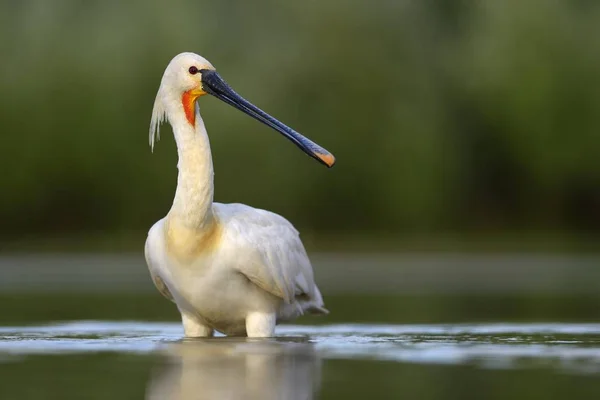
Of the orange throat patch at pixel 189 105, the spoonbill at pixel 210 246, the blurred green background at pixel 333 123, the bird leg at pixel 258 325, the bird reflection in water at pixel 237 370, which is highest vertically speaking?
the blurred green background at pixel 333 123

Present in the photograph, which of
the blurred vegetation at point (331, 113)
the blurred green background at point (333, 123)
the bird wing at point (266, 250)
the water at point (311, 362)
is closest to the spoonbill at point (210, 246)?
the bird wing at point (266, 250)

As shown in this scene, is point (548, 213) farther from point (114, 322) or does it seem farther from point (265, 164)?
point (114, 322)

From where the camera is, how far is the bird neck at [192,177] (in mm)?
10109

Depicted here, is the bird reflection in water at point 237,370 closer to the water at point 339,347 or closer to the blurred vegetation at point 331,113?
the water at point 339,347

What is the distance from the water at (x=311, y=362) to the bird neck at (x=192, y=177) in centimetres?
80

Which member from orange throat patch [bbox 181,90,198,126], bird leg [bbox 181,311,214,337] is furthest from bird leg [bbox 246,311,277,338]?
orange throat patch [bbox 181,90,198,126]

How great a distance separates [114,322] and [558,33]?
68.0 feet

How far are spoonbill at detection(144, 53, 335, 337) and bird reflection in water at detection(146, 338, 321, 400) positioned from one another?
0.31 metres

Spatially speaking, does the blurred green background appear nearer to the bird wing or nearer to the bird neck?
the bird wing

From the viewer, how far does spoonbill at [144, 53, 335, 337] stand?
10070 mm

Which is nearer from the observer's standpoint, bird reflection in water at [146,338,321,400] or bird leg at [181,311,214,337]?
bird reflection in water at [146,338,321,400]

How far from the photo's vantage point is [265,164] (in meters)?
29.1

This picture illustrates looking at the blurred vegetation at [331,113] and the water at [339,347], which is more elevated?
the blurred vegetation at [331,113]

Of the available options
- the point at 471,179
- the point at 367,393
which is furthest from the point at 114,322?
the point at 471,179
